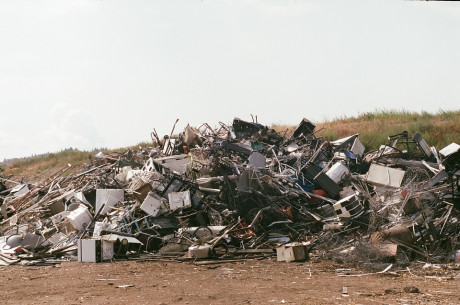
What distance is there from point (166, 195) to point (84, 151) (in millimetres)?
20288

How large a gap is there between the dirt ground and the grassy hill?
7979 mm

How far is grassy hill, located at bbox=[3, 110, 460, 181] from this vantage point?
848 inches

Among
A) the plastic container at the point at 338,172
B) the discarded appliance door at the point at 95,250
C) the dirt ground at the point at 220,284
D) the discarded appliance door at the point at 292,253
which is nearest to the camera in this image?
the dirt ground at the point at 220,284

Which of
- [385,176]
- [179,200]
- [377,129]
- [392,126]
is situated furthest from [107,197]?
[392,126]

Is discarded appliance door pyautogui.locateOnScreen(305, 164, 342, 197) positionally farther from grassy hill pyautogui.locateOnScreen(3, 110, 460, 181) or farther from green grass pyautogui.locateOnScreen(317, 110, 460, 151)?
green grass pyautogui.locateOnScreen(317, 110, 460, 151)

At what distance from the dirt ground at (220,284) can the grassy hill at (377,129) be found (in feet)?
26.2

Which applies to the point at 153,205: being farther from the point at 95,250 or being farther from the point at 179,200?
the point at 95,250

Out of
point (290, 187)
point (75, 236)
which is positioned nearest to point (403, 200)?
point (290, 187)

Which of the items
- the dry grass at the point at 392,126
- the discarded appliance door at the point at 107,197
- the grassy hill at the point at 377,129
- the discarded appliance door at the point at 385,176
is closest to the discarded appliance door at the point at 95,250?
the discarded appliance door at the point at 107,197

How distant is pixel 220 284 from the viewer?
938 cm

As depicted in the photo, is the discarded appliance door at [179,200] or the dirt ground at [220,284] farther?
the discarded appliance door at [179,200]

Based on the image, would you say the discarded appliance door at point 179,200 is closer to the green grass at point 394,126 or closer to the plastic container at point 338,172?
the plastic container at point 338,172

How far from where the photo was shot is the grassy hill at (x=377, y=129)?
21.5 meters

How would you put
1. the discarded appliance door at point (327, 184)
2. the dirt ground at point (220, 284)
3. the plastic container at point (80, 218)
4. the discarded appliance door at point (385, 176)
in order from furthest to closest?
the discarded appliance door at point (327, 184) → the discarded appliance door at point (385, 176) → the plastic container at point (80, 218) → the dirt ground at point (220, 284)
